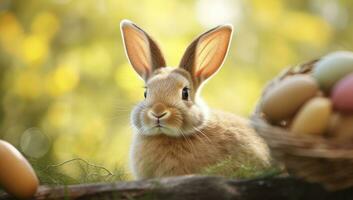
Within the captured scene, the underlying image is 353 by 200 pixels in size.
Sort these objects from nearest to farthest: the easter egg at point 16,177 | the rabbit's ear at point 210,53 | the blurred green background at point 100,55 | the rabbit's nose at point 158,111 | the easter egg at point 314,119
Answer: the easter egg at point 314,119, the easter egg at point 16,177, the rabbit's nose at point 158,111, the rabbit's ear at point 210,53, the blurred green background at point 100,55

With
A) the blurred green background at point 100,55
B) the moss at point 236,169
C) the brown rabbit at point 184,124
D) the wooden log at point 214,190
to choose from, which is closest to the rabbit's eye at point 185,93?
the brown rabbit at point 184,124

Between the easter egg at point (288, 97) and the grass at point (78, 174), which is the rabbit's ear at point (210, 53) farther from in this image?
the easter egg at point (288, 97)

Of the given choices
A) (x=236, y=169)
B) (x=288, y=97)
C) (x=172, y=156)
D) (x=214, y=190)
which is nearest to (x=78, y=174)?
(x=172, y=156)

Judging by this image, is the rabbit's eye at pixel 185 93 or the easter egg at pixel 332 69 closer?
the easter egg at pixel 332 69

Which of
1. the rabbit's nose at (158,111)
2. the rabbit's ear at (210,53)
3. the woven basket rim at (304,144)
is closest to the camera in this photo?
the woven basket rim at (304,144)

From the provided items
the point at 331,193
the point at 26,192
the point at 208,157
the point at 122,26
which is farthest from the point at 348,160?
the point at 122,26

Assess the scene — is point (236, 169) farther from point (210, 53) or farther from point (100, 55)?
point (100, 55)

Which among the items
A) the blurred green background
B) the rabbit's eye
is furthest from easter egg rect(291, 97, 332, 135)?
the blurred green background

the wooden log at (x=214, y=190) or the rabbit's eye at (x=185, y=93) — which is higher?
the rabbit's eye at (x=185, y=93)
